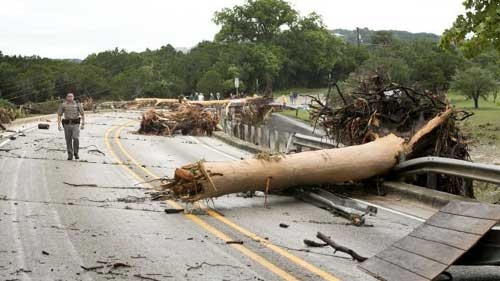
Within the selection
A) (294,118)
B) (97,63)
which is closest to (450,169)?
(294,118)

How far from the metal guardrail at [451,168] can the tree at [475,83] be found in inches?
1722

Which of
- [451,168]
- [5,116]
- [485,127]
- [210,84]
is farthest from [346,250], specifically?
[210,84]

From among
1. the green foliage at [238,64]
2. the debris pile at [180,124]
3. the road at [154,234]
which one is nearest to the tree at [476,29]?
the road at [154,234]

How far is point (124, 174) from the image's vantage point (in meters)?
13.8

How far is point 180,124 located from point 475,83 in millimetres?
32616

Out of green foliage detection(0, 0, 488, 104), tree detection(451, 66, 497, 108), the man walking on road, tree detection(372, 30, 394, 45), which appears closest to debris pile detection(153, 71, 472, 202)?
the man walking on road

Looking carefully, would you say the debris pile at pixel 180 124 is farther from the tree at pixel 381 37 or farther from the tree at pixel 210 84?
the tree at pixel 381 37

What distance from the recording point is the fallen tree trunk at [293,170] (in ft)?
30.8

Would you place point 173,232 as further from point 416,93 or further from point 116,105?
point 116,105

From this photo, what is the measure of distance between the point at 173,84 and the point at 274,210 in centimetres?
7043

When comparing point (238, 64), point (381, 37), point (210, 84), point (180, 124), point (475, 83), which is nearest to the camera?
point (180, 124)

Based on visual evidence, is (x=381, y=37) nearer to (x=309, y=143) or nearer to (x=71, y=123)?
(x=71, y=123)

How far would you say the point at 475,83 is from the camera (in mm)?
53000

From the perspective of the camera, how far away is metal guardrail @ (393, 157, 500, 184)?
29.3ft
